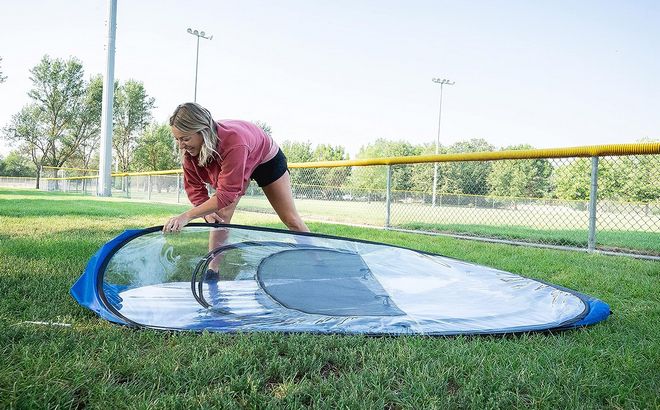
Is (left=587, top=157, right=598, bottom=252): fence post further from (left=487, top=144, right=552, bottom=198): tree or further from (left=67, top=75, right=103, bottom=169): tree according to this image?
(left=67, top=75, right=103, bottom=169): tree

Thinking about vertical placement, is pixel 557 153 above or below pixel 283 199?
above

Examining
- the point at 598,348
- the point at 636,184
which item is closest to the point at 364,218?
the point at 636,184

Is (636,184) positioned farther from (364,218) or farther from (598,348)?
(598,348)

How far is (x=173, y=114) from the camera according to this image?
84.5 inches

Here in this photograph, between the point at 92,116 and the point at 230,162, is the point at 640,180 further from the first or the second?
the point at 92,116

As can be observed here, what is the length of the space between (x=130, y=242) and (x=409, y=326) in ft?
4.14

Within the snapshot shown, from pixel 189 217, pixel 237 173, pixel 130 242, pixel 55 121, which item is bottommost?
pixel 130 242

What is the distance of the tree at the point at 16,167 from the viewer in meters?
48.2

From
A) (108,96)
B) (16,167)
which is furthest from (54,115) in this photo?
(108,96)

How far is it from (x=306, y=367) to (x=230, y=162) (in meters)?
1.18

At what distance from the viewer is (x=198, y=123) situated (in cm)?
207

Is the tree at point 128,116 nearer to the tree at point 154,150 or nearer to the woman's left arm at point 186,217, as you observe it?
the tree at point 154,150

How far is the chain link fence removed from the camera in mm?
4621

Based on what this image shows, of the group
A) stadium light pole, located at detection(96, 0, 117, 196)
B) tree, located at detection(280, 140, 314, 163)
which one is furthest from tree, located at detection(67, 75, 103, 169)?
stadium light pole, located at detection(96, 0, 117, 196)
